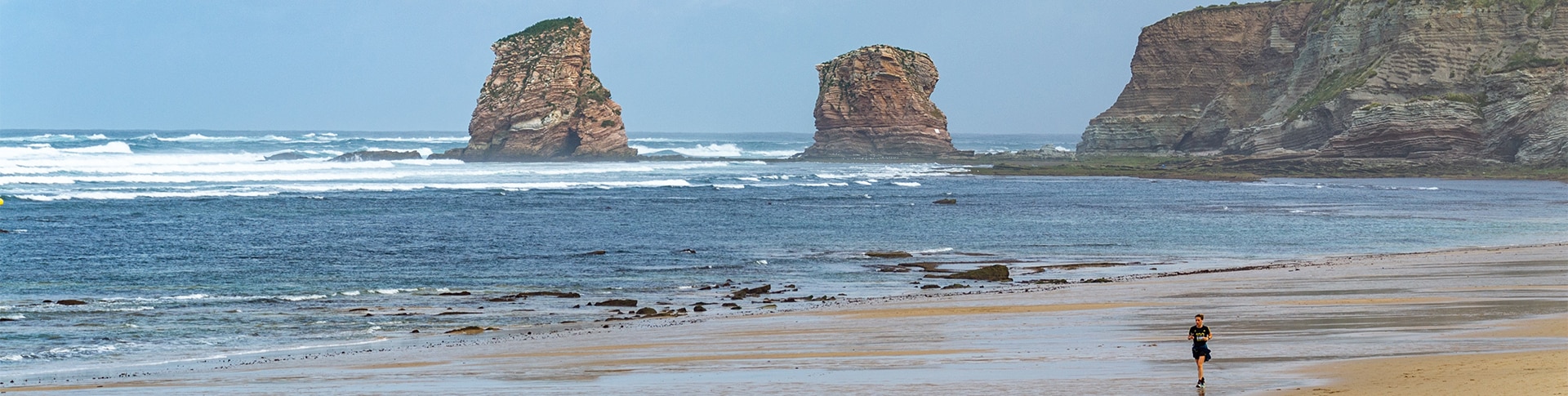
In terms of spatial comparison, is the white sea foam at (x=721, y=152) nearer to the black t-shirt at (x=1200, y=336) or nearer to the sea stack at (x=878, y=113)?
the sea stack at (x=878, y=113)

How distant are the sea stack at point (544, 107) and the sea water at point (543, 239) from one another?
3129 centimetres

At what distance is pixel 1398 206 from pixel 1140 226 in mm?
15011

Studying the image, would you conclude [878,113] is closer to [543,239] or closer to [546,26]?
[546,26]

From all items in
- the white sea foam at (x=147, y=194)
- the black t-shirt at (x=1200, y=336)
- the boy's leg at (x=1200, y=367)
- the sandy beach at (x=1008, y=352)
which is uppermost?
Result: the black t-shirt at (x=1200, y=336)

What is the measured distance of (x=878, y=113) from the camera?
389 feet

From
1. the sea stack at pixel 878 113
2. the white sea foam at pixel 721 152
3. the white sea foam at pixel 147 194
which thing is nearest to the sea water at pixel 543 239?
the white sea foam at pixel 147 194

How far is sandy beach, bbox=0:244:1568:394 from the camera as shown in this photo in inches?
468

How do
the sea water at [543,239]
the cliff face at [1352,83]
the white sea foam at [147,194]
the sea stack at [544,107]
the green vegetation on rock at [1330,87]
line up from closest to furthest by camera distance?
1. the sea water at [543,239]
2. the white sea foam at [147,194]
3. the cliff face at [1352,83]
4. the green vegetation on rock at [1330,87]
5. the sea stack at [544,107]

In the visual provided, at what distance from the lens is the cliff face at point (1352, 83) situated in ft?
255

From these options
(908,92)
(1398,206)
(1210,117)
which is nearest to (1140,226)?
(1398,206)

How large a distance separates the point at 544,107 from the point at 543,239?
74.7 meters

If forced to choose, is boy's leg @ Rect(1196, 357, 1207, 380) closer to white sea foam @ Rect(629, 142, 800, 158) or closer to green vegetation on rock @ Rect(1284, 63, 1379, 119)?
green vegetation on rock @ Rect(1284, 63, 1379, 119)

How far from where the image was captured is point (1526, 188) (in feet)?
198

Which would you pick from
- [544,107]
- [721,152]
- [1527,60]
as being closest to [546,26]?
[544,107]
